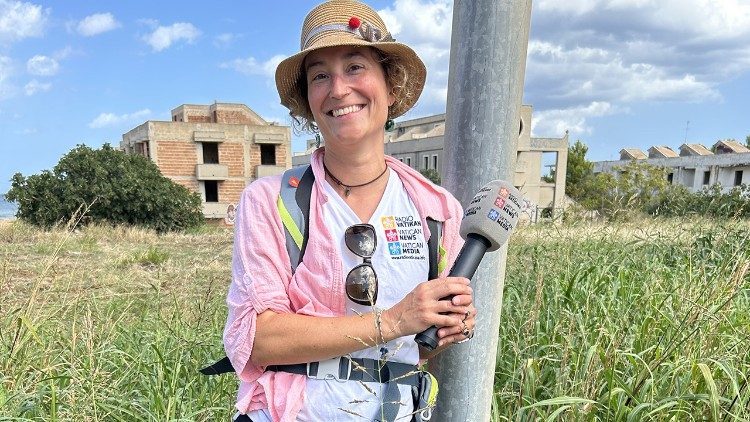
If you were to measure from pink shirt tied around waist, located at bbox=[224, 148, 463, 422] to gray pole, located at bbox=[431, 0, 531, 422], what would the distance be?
0.47 m

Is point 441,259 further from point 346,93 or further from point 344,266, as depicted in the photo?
point 346,93

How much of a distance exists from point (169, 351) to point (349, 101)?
2247mm

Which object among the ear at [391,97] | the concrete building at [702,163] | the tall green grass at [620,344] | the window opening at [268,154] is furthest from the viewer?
the concrete building at [702,163]

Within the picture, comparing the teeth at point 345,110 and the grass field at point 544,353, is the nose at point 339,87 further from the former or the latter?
the grass field at point 544,353

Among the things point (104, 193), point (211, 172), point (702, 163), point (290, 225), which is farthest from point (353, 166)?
point (702, 163)

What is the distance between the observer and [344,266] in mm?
1293

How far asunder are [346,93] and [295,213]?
36cm

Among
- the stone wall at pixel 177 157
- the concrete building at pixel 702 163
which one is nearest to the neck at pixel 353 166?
the stone wall at pixel 177 157

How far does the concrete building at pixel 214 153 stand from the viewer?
1232 inches

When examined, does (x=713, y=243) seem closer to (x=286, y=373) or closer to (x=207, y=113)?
(x=286, y=373)

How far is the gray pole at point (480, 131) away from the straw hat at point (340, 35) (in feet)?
0.61

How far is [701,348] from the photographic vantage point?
2.32m

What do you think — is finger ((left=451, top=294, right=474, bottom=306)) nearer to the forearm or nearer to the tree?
the forearm

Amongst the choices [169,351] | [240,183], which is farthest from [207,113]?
[169,351]
